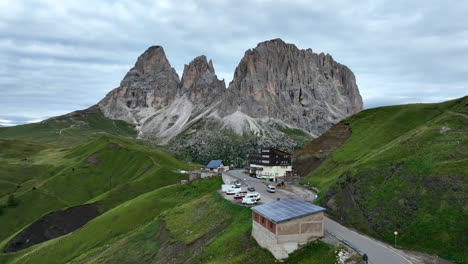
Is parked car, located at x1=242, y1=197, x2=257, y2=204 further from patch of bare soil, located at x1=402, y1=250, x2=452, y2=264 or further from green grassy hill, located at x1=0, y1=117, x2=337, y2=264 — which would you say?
patch of bare soil, located at x1=402, y1=250, x2=452, y2=264

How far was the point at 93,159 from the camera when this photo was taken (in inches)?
6033

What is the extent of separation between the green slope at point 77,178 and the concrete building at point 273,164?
3432 cm

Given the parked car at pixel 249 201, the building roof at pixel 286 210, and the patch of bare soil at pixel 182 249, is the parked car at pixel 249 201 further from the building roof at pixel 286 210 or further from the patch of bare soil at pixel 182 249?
the building roof at pixel 286 210

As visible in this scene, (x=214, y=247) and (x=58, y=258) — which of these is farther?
(x=58, y=258)

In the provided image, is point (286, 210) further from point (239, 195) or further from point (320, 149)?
point (320, 149)

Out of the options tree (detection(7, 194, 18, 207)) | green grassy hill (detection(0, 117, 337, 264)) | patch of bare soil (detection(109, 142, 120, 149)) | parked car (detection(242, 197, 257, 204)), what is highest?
patch of bare soil (detection(109, 142, 120, 149))

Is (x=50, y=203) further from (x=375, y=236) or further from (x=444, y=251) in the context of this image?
(x=444, y=251)

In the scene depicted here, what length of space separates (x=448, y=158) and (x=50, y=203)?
12498cm

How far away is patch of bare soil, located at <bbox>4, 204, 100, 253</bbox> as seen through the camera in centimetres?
8362

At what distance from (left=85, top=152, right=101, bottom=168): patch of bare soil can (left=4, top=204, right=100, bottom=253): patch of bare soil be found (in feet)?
177

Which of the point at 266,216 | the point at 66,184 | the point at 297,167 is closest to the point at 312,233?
the point at 266,216

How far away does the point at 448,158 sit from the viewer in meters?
43.9

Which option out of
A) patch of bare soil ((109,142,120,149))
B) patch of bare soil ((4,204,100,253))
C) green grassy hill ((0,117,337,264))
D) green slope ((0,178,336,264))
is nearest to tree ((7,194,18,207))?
green grassy hill ((0,117,337,264))

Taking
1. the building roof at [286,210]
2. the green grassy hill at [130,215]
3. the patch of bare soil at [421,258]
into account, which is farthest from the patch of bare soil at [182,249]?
the patch of bare soil at [421,258]
